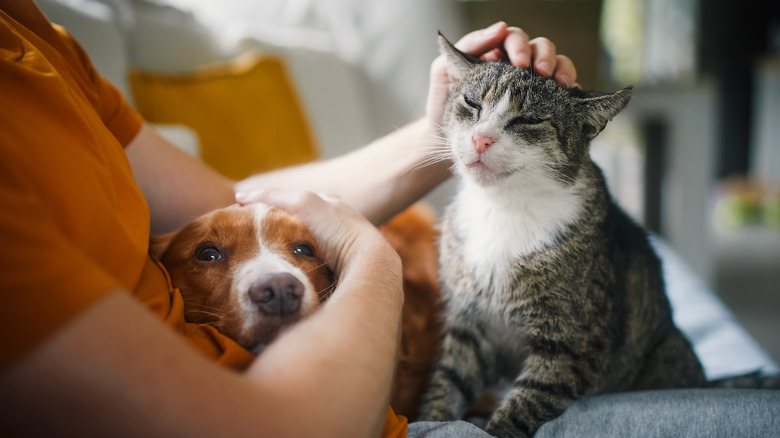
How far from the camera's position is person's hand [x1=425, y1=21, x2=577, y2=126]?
3.26 ft

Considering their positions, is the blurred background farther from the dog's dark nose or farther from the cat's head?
the dog's dark nose

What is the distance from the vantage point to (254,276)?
816 mm

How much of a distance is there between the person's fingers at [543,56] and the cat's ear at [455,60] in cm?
12

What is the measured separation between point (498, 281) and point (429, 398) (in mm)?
287

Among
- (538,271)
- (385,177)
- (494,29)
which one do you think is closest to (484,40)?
(494,29)

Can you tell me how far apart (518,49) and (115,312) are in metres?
0.81

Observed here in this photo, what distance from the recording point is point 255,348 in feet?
2.60

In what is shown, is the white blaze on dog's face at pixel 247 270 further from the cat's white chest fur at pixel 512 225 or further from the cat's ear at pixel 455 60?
the cat's ear at pixel 455 60

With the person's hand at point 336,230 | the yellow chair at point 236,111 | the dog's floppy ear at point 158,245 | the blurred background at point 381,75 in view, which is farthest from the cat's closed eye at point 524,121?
the yellow chair at point 236,111

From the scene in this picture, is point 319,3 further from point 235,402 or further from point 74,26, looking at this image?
point 235,402

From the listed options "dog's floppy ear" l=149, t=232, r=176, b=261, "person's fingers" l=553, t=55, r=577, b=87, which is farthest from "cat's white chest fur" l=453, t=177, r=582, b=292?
"dog's floppy ear" l=149, t=232, r=176, b=261

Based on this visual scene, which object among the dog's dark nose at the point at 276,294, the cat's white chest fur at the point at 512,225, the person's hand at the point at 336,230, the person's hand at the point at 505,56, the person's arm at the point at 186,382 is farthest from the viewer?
the cat's white chest fur at the point at 512,225

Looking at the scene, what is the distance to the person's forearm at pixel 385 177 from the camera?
119 centimetres

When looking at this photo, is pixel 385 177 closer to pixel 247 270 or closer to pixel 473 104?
pixel 473 104
